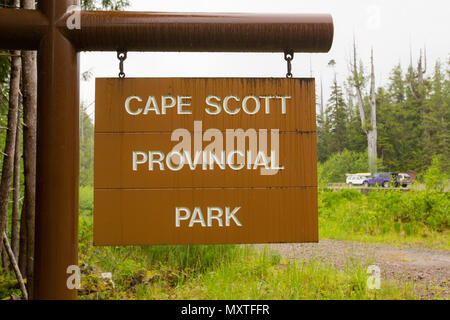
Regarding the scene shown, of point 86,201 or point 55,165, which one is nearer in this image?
point 55,165

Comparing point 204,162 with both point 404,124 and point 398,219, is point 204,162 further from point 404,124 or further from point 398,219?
point 404,124

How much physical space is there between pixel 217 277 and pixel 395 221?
18.4 ft

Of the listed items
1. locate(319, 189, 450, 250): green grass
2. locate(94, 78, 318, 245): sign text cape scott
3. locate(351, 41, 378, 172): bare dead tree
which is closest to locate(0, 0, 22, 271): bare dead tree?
locate(94, 78, 318, 245): sign text cape scott

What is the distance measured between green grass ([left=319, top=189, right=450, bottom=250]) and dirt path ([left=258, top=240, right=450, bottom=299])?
753mm

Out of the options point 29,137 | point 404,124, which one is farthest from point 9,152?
point 404,124

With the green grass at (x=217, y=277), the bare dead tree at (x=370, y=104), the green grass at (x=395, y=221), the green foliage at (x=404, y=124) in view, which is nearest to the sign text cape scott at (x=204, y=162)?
the green grass at (x=217, y=277)

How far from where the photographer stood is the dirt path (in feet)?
12.3

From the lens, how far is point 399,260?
481 cm

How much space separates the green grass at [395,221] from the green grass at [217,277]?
3.04 meters

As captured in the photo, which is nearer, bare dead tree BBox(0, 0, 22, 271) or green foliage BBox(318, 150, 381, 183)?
bare dead tree BBox(0, 0, 22, 271)

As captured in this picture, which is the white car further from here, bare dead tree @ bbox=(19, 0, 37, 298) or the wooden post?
the wooden post

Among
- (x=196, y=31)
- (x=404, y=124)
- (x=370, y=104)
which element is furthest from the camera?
(x=404, y=124)
